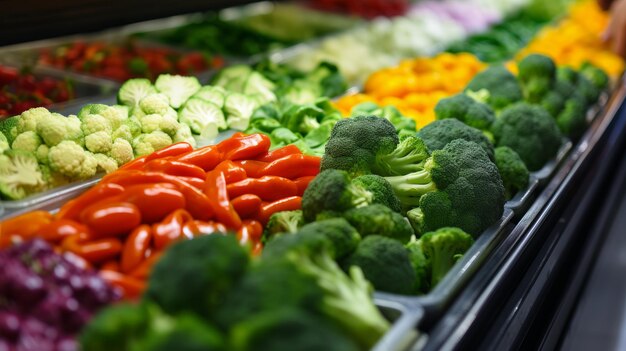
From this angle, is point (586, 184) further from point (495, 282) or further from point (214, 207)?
point (214, 207)

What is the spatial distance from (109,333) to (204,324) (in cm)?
19

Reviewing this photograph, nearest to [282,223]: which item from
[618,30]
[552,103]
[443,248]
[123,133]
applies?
[443,248]

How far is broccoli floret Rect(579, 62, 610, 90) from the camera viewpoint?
15.1 feet

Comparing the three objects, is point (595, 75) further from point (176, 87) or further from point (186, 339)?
point (186, 339)

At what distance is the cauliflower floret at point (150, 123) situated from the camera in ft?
9.18

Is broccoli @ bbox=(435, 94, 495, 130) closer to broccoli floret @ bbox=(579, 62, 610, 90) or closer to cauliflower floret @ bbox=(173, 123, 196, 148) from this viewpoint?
cauliflower floret @ bbox=(173, 123, 196, 148)

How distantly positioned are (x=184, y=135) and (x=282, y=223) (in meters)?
0.96

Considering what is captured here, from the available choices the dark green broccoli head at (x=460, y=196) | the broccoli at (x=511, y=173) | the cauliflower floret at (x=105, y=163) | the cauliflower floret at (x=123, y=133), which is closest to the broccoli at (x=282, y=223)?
the dark green broccoli head at (x=460, y=196)

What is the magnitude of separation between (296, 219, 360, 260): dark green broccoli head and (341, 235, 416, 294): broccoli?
0.10ft

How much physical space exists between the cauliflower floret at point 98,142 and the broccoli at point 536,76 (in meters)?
2.50

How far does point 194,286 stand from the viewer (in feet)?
4.56

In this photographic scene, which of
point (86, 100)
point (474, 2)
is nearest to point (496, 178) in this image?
point (86, 100)

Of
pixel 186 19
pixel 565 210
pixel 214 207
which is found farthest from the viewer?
pixel 186 19

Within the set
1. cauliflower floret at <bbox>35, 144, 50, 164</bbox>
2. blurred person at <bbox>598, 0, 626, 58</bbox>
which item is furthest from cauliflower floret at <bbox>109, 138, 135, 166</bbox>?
blurred person at <bbox>598, 0, 626, 58</bbox>
